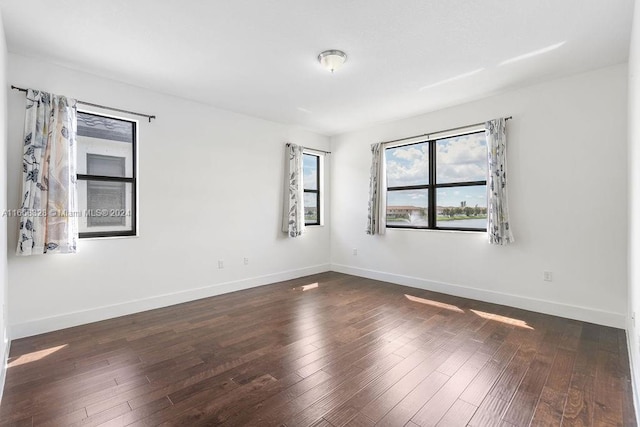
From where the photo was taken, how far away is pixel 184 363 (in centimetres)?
243

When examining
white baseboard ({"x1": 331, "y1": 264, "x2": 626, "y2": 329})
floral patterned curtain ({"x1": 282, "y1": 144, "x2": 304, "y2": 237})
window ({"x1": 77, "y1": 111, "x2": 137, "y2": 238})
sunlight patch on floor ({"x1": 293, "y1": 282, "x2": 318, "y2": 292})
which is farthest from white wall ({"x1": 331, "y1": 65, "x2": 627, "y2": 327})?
window ({"x1": 77, "y1": 111, "x2": 137, "y2": 238})

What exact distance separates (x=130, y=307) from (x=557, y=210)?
5.02 m

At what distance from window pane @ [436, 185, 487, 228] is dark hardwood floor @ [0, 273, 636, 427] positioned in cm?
123

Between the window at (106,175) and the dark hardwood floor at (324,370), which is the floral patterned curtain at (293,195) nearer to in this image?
the dark hardwood floor at (324,370)

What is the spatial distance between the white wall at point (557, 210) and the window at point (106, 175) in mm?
4027

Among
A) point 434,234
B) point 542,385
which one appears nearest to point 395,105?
point 434,234

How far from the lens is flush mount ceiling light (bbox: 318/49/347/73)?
9.41 feet

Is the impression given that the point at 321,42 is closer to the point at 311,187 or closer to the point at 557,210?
the point at 557,210

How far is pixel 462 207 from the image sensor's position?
4.39m

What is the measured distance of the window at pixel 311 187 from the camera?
229 inches

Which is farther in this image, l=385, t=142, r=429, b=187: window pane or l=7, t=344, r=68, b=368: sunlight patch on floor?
l=385, t=142, r=429, b=187: window pane

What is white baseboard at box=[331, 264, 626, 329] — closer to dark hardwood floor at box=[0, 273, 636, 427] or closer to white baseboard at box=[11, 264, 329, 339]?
dark hardwood floor at box=[0, 273, 636, 427]

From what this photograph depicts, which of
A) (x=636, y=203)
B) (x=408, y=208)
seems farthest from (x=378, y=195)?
(x=636, y=203)

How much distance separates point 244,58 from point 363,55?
3.77ft
